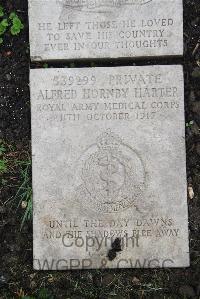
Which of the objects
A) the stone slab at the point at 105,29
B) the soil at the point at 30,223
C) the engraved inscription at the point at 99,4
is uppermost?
the engraved inscription at the point at 99,4

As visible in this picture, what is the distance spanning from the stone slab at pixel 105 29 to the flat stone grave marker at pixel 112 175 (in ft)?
0.77

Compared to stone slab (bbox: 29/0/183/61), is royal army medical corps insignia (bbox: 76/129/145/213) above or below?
below

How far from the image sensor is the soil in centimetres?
392

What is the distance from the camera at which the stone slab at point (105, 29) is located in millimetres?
3969

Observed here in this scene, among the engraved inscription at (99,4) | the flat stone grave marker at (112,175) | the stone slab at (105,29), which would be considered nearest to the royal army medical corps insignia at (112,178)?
the flat stone grave marker at (112,175)

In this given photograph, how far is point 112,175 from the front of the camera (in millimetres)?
3908

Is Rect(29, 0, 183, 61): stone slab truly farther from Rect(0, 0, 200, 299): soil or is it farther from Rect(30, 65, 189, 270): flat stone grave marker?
Rect(30, 65, 189, 270): flat stone grave marker

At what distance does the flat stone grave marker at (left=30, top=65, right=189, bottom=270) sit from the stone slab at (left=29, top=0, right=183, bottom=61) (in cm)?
23

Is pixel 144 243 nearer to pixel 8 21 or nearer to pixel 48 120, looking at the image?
pixel 48 120

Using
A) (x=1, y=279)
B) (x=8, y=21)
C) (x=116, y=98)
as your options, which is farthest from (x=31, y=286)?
(x=8, y=21)

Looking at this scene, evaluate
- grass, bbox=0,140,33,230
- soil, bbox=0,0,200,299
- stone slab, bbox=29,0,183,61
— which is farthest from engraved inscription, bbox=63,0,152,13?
grass, bbox=0,140,33,230

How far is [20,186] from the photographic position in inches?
160

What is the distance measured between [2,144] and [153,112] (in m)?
1.22

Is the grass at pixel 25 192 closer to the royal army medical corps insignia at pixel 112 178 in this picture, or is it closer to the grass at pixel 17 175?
the grass at pixel 17 175
